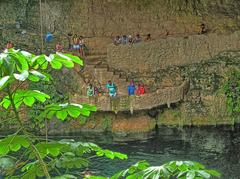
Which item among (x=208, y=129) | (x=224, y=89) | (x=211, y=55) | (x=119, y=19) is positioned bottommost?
(x=208, y=129)

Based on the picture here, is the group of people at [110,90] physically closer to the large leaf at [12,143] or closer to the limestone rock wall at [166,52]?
the limestone rock wall at [166,52]

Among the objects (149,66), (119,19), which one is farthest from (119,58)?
(119,19)

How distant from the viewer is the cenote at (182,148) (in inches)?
494

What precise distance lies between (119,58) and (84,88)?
1.69 metres

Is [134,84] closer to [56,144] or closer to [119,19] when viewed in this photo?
[119,19]

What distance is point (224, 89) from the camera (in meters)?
16.3

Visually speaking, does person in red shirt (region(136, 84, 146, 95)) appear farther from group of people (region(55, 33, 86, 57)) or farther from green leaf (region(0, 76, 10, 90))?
green leaf (region(0, 76, 10, 90))

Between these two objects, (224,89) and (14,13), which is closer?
(224,89)

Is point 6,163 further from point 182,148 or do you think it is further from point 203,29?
point 203,29

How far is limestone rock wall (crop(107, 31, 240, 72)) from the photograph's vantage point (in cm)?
1688

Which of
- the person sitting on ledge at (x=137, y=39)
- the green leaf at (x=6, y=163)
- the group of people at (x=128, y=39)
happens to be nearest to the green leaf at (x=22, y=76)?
the green leaf at (x=6, y=163)

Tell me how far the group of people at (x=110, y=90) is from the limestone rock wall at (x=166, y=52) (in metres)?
0.82

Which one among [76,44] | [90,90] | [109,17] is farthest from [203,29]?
[90,90]

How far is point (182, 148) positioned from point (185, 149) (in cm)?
12
